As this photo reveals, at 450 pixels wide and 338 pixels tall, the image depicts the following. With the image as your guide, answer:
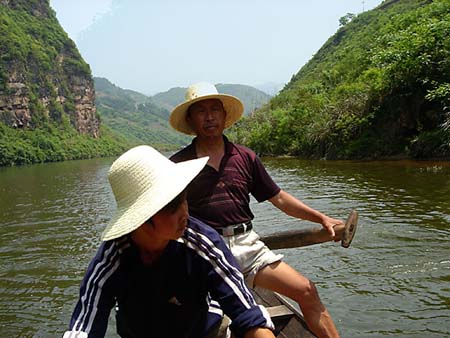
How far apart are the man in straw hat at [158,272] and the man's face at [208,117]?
1313mm

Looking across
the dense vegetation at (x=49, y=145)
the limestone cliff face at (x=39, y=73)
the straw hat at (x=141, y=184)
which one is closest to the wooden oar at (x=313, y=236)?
the straw hat at (x=141, y=184)

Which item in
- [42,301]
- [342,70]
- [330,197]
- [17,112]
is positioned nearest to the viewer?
[42,301]

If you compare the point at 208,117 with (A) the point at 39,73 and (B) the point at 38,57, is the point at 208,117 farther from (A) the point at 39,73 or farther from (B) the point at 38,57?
(B) the point at 38,57

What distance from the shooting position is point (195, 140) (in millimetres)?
3328

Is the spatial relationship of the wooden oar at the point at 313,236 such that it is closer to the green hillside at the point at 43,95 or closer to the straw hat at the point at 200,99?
the straw hat at the point at 200,99

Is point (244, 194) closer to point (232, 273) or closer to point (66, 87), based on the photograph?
point (232, 273)

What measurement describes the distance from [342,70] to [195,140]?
4897 centimetres

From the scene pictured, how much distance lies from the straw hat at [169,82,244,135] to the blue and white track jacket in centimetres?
139

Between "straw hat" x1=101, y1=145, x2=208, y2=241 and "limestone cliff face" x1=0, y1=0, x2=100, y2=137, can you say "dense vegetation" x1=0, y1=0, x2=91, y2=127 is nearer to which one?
"limestone cliff face" x1=0, y1=0, x2=100, y2=137

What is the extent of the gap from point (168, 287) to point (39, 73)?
111029 mm

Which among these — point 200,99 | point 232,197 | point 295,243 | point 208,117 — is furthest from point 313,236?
point 200,99

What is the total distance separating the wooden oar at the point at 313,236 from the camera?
3246 mm

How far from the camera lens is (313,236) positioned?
345cm

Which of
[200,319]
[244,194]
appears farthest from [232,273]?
[244,194]
